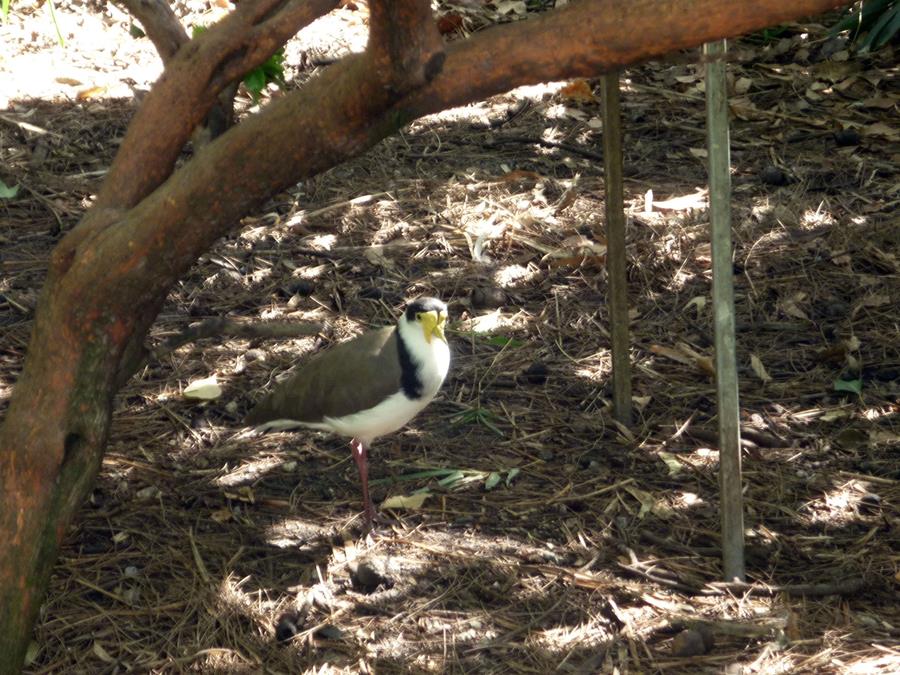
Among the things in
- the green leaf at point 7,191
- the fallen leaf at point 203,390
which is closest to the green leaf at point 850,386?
the fallen leaf at point 203,390

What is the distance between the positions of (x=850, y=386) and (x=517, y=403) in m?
1.49

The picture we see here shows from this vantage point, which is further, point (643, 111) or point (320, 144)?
point (643, 111)

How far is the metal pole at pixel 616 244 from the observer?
4.55 m

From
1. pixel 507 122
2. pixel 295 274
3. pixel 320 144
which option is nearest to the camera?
pixel 320 144

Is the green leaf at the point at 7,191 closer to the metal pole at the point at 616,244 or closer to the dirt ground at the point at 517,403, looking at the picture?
the dirt ground at the point at 517,403

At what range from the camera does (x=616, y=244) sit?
4734 millimetres

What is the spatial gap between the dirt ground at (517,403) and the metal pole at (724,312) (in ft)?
0.82

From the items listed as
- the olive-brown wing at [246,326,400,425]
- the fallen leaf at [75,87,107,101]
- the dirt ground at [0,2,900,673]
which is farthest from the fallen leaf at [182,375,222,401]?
the fallen leaf at [75,87,107,101]

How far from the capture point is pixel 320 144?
3.09 metres

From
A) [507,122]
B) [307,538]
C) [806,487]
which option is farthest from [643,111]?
[307,538]

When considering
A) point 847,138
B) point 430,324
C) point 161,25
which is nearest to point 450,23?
point 847,138

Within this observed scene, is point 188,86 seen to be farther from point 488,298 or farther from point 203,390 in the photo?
point 488,298

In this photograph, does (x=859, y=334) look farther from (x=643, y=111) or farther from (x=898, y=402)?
(x=643, y=111)

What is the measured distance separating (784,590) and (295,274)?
3305 mm
